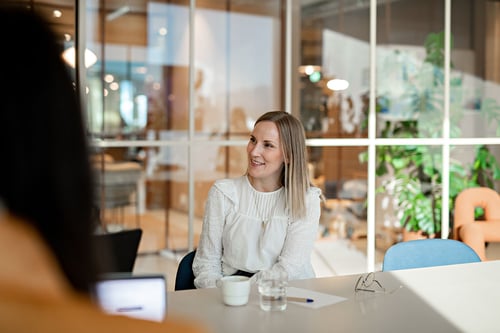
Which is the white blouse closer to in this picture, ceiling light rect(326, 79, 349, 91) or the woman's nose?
the woman's nose

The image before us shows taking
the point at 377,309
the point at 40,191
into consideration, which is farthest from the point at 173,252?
the point at 40,191

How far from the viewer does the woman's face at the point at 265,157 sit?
3.00 meters

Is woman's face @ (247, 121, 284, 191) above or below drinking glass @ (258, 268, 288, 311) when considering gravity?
above

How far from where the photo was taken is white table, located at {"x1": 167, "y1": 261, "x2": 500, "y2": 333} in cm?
199

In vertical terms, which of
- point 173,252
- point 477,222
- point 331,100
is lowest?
point 173,252

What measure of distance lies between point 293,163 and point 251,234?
40 cm

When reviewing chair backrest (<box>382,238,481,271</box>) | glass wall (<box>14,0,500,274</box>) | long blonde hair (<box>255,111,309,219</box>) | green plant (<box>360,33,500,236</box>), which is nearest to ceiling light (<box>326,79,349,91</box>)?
glass wall (<box>14,0,500,274</box>)

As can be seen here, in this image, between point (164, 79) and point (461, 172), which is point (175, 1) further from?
point (461, 172)

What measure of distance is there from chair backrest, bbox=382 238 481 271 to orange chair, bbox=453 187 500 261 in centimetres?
178

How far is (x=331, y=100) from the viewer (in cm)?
474

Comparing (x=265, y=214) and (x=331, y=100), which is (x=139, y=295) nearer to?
(x=265, y=214)

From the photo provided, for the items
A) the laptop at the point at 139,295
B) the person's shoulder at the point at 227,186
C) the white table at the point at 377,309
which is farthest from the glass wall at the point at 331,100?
the laptop at the point at 139,295

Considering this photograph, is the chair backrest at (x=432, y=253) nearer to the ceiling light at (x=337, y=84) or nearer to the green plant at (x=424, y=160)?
the green plant at (x=424, y=160)

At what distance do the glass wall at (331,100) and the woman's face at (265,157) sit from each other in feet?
4.19
